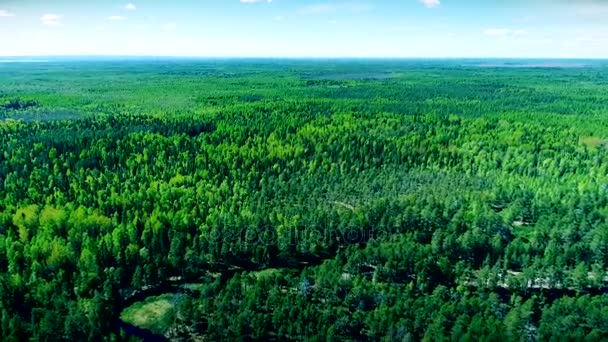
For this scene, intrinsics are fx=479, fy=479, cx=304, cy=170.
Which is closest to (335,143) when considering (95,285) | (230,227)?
(230,227)

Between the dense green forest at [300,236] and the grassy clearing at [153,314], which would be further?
the grassy clearing at [153,314]

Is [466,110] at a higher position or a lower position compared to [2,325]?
higher

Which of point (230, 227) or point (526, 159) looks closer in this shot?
point (230, 227)

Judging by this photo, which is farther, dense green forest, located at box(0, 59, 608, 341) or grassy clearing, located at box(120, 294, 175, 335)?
grassy clearing, located at box(120, 294, 175, 335)

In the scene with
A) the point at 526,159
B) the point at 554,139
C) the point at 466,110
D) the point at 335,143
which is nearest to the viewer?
the point at 526,159

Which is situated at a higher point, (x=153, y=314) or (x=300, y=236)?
(x=300, y=236)

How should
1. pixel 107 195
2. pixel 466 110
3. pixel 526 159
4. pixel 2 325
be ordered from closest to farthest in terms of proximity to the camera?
1. pixel 2 325
2. pixel 107 195
3. pixel 526 159
4. pixel 466 110

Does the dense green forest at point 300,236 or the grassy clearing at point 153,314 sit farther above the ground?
the dense green forest at point 300,236

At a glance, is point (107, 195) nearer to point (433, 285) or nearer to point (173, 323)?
point (173, 323)
